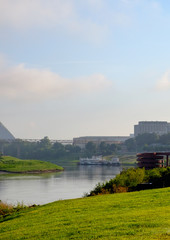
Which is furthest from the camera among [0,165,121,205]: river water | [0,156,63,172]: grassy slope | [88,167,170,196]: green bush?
[0,156,63,172]: grassy slope

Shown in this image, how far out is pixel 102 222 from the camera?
1653 cm

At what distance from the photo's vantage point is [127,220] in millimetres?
16266

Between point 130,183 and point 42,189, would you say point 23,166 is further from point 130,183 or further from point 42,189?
point 130,183

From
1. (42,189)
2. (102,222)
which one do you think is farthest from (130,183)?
(42,189)

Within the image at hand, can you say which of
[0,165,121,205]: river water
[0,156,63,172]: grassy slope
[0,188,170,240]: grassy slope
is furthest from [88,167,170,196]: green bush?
[0,156,63,172]: grassy slope

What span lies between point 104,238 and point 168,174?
79.0 feet

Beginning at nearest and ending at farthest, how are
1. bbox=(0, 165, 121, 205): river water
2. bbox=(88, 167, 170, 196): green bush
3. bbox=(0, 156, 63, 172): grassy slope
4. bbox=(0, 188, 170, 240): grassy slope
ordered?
bbox=(0, 188, 170, 240): grassy slope, bbox=(88, 167, 170, 196): green bush, bbox=(0, 165, 121, 205): river water, bbox=(0, 156, 63, 172): grassy slope

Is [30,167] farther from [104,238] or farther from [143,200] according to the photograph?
[104,238]

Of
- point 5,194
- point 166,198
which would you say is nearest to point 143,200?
point 166,198

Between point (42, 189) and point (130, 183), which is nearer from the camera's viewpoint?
point (130, 183)

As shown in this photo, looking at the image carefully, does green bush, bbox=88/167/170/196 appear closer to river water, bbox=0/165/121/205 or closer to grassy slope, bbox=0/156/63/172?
river water, bbox=0/165/121/205

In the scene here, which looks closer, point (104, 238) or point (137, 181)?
point (104, 238)

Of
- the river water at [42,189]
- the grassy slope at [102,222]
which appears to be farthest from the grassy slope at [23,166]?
the grassy slope at [102,222]

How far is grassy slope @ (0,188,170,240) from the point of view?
1412 cm
